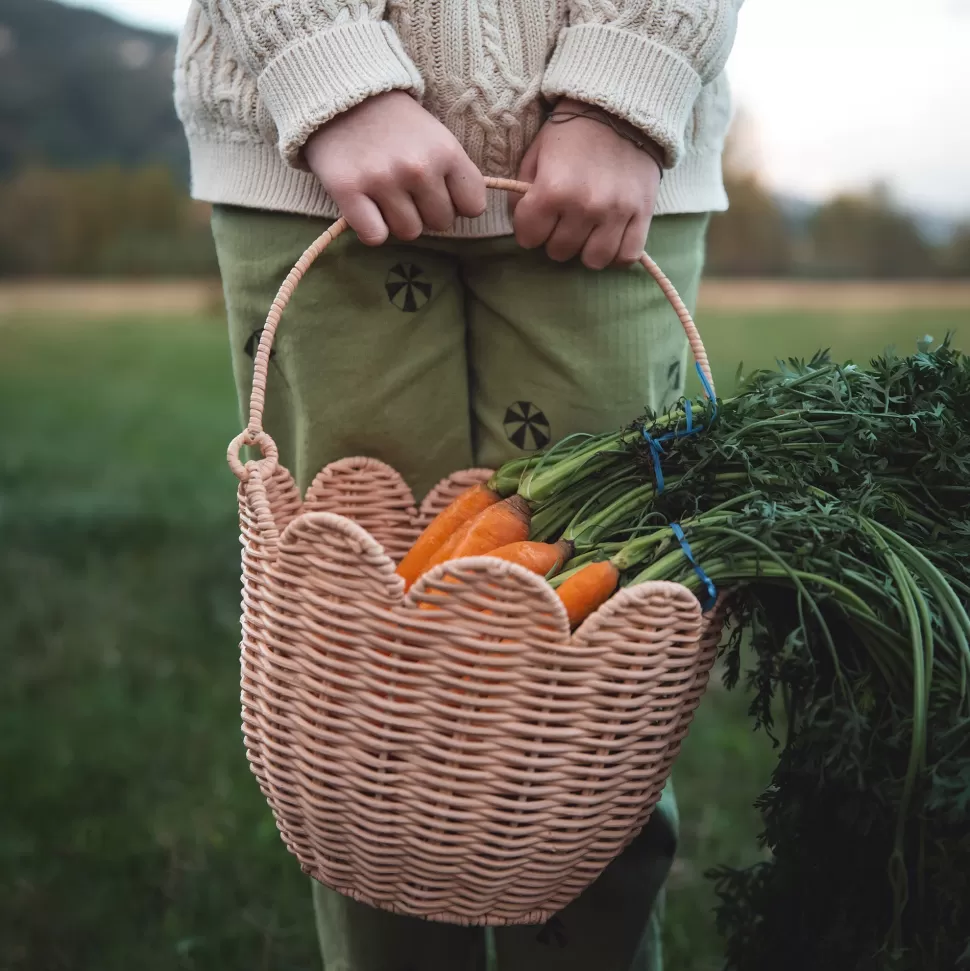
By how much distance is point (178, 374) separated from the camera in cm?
535

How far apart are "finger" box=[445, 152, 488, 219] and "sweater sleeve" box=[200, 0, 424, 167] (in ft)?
0.31

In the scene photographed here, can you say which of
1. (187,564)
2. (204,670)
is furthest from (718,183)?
(187,564)

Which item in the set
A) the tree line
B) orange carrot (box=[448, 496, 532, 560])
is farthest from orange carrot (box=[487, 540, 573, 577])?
the tree line

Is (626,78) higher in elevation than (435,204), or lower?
higher

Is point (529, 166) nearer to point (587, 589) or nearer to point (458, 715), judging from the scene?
point (587, 589)

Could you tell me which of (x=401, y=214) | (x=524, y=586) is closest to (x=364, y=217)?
(x=401, y=214)

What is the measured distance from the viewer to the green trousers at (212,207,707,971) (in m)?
1.11

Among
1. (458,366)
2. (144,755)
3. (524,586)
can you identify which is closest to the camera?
(524,586)

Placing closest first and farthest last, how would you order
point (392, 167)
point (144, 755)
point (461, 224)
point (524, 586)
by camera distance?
1. point (524, 586)
2. point (392, 167)
3. point (461, 224)
4. point (144, 755)

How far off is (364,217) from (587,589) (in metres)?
0.40

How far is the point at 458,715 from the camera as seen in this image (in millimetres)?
848

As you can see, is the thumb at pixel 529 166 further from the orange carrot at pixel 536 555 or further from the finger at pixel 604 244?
the orange carrot at pixel 536 555

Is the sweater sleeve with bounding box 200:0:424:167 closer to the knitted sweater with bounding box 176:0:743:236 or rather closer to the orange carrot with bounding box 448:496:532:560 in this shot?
the knitted sweater with bounding box 176:0:743:236

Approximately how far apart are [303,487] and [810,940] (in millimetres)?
713
